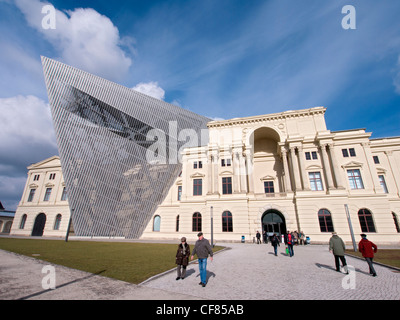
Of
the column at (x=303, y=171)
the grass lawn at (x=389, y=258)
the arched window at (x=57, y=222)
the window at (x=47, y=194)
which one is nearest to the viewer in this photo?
the grass lawn at (x=389, y=258)

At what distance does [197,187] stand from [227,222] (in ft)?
25.8

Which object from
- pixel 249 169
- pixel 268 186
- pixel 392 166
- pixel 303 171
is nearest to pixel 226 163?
pixel 249 169

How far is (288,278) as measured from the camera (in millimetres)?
8344

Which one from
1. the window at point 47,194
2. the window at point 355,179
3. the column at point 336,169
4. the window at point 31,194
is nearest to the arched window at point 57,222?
the window at point 47,194

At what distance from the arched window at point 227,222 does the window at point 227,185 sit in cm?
349

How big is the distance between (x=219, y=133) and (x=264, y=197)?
13.9 m

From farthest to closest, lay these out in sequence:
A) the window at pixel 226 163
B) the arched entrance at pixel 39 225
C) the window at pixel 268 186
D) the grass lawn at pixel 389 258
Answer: the arched entrance at pixel 39 225 < the window at pixel 268 186 < the window at pixel 226 163 < the grass lawn at pixel 389 258

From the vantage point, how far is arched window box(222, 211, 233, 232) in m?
29.1

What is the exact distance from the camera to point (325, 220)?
26.5 meters

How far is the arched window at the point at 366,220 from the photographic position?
2559 centimetres

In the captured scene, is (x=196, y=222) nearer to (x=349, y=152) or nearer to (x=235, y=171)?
(x=235, y=171)

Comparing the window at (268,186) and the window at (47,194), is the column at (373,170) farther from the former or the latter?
the window at (47,194)

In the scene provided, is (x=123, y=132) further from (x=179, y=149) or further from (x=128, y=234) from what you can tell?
(x=128, y=234)

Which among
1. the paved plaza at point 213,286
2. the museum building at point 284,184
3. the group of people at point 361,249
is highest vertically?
the museum building at point 284,184
